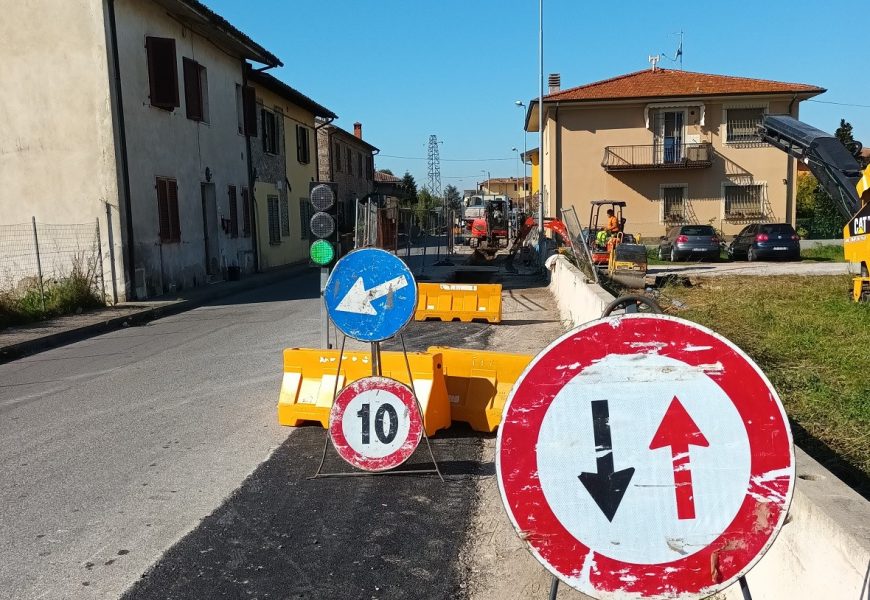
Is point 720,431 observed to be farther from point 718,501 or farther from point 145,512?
point 145,512

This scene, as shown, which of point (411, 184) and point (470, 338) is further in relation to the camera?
point (411, 184)

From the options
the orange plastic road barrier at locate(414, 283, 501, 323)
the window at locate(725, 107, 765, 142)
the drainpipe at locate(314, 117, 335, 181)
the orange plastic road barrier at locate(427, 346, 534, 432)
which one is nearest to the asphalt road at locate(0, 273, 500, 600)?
the orange plastic road barrier at locate(427, 346, 534, 432)

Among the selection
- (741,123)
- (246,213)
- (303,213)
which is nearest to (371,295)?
(246,213)

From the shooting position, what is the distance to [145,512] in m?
4.51

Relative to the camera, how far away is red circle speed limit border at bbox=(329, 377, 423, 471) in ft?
16.3

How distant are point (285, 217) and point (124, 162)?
42.7ft

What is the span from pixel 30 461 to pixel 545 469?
5.03 meters

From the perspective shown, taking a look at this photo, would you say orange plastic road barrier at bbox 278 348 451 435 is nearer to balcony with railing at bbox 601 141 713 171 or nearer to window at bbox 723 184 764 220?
balcony with railing at bbox 601 141 713 171

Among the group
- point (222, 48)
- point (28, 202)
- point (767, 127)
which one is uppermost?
point (222, 48)

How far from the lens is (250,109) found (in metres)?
23.7

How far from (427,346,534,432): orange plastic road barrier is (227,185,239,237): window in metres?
17.1

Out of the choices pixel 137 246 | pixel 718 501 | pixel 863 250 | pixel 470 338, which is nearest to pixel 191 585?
pixel 718 501

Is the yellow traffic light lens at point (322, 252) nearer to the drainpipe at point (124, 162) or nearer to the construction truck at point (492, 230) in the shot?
the drainpipe at point (124, 162)

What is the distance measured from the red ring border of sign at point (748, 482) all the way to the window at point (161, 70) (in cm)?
1695
